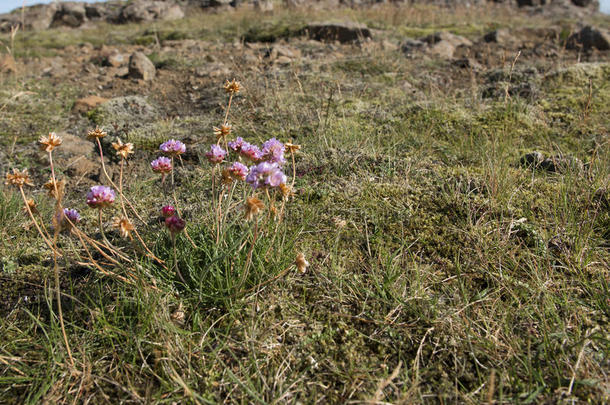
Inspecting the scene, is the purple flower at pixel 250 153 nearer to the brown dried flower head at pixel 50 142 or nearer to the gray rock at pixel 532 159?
the brown dried flower head at pixel 50 142

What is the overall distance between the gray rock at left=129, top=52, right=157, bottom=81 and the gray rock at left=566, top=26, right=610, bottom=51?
6.82 meters

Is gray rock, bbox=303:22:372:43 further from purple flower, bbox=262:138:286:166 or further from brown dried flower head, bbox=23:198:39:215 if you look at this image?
brown dried flower head, bbox=23:198:39:215

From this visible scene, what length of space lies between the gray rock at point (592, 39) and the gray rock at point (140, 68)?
682cm

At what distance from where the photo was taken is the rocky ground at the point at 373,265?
1573mm

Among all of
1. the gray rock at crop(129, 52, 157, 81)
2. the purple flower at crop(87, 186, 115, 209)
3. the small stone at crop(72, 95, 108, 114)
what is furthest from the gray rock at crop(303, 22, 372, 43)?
the purple flower at crop(87, 186, 115, 209)

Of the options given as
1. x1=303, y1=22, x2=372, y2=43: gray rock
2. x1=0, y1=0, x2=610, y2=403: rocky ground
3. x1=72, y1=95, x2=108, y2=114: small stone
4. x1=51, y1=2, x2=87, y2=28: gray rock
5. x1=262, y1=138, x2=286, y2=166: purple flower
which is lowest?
x1=0, y1=0, x2=610, y2=403: rocky ground

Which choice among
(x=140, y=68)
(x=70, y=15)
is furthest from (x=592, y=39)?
(x=70, y=15)

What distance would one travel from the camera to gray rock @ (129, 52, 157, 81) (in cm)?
A: 562

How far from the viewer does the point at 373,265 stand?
2.10 metres

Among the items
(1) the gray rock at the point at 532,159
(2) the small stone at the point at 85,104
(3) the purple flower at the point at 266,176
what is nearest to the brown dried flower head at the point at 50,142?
(3) the purple flower at the point at 266,176

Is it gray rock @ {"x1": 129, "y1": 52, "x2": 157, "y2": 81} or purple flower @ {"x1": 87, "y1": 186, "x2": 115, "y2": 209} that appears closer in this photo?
purple flower @ {"x1": 87, "y1": 186, "x2": 115, "y2": 209}

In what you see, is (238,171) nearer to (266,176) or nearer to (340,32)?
(266,176)

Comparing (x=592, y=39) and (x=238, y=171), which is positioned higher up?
(x=592, y=39)

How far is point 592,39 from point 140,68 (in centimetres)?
744
